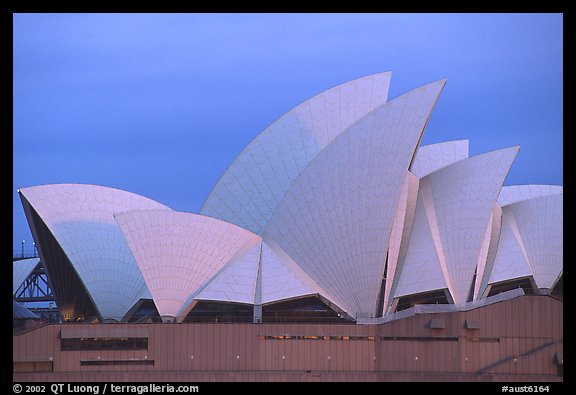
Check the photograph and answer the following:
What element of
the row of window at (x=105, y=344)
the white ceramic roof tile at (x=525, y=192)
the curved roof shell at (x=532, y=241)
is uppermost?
the white ceramic roof tile at (x=525, y=192)

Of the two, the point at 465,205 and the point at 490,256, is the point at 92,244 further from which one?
the point at 490,256

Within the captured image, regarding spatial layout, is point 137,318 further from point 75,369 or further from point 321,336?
point 321,336

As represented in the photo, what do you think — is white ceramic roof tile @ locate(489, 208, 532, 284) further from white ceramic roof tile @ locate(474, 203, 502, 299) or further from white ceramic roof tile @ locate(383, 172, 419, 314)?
white ceramic roof tile @ locate(383, 172, 419, 314)

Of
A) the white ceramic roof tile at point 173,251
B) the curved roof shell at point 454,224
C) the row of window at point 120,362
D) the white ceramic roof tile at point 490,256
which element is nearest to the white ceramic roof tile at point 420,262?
the curved roof shell at point 454,224

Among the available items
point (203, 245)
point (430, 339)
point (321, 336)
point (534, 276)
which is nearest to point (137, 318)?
point (203, 245)

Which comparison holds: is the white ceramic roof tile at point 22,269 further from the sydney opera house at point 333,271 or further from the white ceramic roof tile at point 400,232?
the white ceramic roof tile at point 400,232
